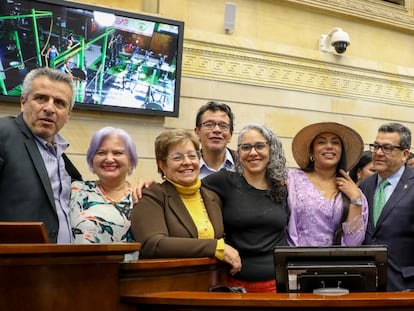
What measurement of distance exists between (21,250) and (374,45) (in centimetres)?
630

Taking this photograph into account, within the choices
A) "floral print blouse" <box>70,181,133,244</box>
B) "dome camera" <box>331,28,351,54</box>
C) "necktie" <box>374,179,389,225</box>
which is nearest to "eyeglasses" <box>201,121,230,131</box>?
"necktie" <box>374,179,389,225</box>

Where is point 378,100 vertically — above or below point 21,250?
above

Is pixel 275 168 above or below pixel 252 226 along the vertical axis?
above

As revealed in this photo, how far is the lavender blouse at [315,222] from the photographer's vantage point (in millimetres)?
2852

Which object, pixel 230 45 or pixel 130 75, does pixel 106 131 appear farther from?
pixel 230 45

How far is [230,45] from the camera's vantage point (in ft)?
19.6

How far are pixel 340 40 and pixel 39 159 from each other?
16.0ft

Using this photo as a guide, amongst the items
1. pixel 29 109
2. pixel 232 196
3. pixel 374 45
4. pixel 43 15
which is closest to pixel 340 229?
pixel 232 196

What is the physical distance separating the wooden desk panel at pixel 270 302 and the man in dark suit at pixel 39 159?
2.04 feet

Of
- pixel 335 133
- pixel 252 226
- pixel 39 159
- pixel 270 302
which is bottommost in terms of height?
pixel 270 302

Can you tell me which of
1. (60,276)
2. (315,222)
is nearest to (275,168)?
(315,222)

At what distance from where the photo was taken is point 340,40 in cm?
647

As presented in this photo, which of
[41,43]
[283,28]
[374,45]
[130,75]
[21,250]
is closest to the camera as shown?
[21,250]

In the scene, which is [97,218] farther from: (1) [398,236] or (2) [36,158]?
(1) [398,236]
